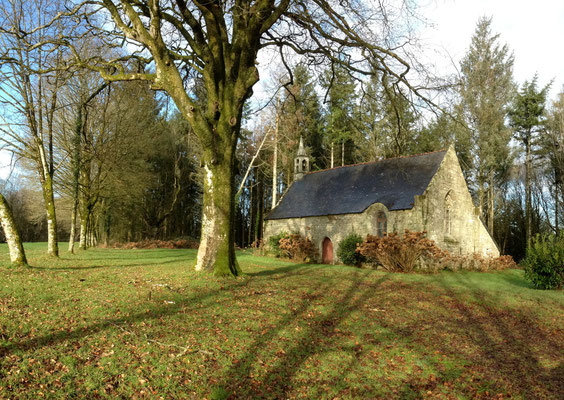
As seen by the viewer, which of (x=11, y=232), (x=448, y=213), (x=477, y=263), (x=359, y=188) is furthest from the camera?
(x=359, y=188)

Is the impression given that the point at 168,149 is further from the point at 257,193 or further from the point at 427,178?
the point at 427,178

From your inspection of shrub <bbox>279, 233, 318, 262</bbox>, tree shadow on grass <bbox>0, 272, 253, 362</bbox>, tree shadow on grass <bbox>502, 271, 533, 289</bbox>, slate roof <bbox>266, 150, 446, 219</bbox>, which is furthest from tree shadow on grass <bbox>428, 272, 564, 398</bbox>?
shrub <bbox>279, 233, 318, 262</bbox>

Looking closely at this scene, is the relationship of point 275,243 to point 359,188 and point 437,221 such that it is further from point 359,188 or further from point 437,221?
point 437,221

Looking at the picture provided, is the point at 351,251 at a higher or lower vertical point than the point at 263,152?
lower

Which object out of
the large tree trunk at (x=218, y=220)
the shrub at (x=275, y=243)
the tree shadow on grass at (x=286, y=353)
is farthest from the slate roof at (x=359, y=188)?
the tree shadow on grass at (x=286, y=353)

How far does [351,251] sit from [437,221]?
5.20 metres

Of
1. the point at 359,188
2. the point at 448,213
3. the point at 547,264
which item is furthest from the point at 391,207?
the point at 547,264

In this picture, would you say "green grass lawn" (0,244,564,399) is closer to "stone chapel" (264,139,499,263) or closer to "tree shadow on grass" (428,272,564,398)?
"tree shadow on grass" (428,272,564,398)

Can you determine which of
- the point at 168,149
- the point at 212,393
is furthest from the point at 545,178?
the point at 212,393

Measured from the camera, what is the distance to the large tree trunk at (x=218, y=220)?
29.5 feet

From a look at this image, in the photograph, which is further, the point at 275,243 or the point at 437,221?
the point at 275,243

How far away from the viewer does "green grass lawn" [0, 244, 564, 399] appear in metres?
4.39

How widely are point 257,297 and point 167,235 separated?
105 feet

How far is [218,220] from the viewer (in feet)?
29.4
